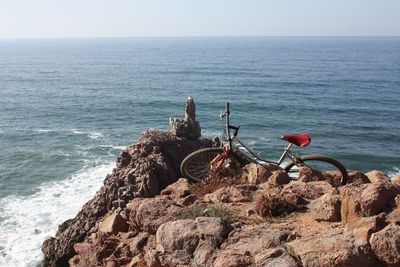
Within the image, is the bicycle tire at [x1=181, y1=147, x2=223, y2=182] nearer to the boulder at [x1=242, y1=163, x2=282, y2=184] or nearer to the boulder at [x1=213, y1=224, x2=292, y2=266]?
the boulder at [x1=242, y1=163, x2=282, y2=184]

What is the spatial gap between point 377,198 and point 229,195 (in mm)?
4241

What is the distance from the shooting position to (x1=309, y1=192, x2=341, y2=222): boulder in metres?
10.0

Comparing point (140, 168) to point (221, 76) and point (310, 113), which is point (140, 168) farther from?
point (221, 76)

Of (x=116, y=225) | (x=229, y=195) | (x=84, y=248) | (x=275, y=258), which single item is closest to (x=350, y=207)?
(x=275, y=258)

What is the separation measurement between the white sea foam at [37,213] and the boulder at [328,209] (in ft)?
49.7

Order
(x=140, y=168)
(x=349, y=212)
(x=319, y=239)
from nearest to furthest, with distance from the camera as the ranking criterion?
(x=319, y=239) < (x=349, y=212) < (x=140, y=168)

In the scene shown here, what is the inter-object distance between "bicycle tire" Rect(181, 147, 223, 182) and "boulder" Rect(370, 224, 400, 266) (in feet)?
20.6

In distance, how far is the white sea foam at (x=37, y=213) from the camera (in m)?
22.1

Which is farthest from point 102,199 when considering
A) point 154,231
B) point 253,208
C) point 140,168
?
point 253,208

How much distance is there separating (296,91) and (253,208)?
5823 cm

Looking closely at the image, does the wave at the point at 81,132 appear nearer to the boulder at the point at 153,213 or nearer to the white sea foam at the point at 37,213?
the white sea foam at the point at 37,213

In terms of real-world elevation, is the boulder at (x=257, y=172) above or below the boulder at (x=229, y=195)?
above

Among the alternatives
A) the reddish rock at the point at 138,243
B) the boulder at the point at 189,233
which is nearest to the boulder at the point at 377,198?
the boulder at the point at 189,233

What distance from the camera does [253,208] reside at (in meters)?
11.5
